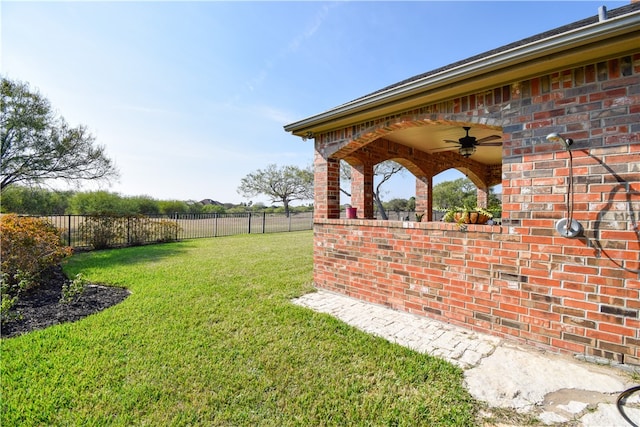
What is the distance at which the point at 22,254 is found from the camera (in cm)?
471

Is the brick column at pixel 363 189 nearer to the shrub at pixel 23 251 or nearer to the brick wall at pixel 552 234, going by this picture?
the brick wall at pixel 552 234

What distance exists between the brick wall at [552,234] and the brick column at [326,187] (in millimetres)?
1528

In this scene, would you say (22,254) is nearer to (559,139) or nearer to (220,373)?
(220,373)

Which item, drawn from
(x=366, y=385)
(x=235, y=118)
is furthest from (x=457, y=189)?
(x=366, y=385)

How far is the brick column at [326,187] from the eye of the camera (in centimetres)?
476

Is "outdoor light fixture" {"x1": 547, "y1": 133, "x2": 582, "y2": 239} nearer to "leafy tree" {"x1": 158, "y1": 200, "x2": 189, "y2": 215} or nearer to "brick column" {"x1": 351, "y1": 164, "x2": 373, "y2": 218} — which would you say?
"brick column" {"x1": 351, "y1": 164, "x2": 373, "y2": 218}

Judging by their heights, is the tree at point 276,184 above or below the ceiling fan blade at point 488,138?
above

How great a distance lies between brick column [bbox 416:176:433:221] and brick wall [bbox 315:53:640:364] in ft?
12.5

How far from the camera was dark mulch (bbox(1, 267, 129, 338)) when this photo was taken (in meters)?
3.44

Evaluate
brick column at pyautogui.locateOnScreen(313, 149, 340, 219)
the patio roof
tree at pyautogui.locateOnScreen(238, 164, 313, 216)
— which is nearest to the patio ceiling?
brick column at pyautogui.locateOnScreen(313, 149, 340, 219)

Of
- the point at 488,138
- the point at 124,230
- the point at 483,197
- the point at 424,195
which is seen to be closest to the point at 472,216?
the point at 488,138

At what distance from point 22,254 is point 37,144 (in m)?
9.83

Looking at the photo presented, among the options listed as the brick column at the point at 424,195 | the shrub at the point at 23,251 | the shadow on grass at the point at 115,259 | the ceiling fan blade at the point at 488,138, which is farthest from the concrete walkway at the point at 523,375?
the shadow on grass at the point at 115,259

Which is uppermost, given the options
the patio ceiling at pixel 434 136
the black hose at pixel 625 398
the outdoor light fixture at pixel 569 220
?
the patio ceiling at pixel 434 136
